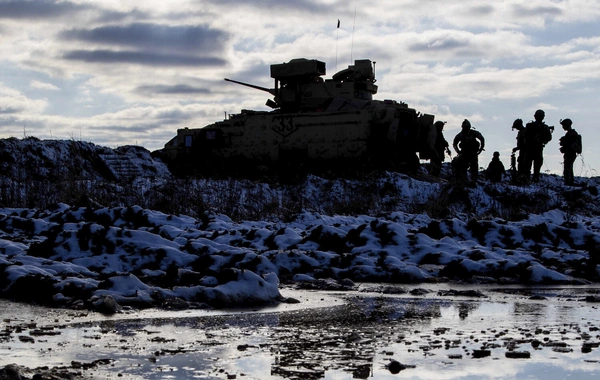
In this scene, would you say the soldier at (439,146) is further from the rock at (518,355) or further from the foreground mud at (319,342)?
the rock at (518,355)

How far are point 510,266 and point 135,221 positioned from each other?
190 inches

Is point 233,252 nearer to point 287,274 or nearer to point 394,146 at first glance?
point 287,274

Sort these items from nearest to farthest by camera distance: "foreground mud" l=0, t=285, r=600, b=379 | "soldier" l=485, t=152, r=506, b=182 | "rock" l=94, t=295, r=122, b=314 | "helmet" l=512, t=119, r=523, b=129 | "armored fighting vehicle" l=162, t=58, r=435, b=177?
"foreground mud" l=0, t=285, r=600, b=379 → "rock" l=94, t=295, r=122, b=314 → "helmet" l=512, t=119, r=523, b=129 → "soldier" l=485, t=152, r=506, b=182 → "armored fighting vehicle" l=162, t=58, r=435, b=177

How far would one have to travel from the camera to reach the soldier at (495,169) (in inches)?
993

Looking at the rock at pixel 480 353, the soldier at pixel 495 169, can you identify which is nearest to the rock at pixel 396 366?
the rock at pixel 480 353

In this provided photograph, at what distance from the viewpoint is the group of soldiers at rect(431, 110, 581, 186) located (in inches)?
923

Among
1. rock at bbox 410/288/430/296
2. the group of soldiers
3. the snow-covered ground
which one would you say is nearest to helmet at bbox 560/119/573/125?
the group of soldiers

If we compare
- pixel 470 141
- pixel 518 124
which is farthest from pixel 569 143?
pixel 470 141

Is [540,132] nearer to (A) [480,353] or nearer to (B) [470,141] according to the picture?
(B) [470,141]

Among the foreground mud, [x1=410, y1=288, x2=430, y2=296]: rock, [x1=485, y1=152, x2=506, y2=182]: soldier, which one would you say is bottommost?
the foreground mud

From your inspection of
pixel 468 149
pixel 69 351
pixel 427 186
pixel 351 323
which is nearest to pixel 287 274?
pixel 351 323

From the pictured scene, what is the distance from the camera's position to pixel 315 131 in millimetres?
26859

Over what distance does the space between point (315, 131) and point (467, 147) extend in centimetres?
520

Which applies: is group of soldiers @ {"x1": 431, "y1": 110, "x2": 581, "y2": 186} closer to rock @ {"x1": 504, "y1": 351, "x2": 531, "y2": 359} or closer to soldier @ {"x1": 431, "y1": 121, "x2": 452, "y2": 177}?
soldier @ {"x1": 431, "y1": 121, "x2": 452, "y2": 177}
